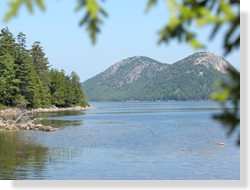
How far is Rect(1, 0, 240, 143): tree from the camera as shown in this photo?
2635 mm

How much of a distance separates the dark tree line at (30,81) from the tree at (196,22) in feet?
160

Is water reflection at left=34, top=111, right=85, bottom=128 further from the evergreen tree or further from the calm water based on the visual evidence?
the evergreen tree

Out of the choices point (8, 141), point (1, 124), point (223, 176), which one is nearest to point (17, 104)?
point (1, 124)

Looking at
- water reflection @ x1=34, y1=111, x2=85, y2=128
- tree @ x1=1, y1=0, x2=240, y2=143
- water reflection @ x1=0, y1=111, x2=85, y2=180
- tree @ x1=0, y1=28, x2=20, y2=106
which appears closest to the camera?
tree @ x1=1, y1=0, x2=240, y2=143

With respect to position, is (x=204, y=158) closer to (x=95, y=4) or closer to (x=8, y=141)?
(x=8, y=141)

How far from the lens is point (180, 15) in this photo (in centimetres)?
268

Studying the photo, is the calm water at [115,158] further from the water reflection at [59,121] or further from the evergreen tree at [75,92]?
the evergreen tree at [75,92]

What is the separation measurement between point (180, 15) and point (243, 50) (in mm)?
4940

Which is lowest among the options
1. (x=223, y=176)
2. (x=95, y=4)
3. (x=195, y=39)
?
(x=223, y=176)

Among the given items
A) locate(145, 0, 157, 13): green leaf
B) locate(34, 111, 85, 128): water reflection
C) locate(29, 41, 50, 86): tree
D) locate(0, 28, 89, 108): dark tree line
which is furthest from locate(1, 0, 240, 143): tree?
locate(29, 41, 50, 86): tree

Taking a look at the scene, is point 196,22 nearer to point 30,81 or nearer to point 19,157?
point 19,157

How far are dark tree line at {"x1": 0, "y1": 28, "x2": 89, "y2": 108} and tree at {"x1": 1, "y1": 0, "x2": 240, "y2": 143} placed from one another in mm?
48790

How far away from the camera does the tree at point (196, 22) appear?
263 centimetres

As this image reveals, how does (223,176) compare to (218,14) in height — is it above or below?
below
